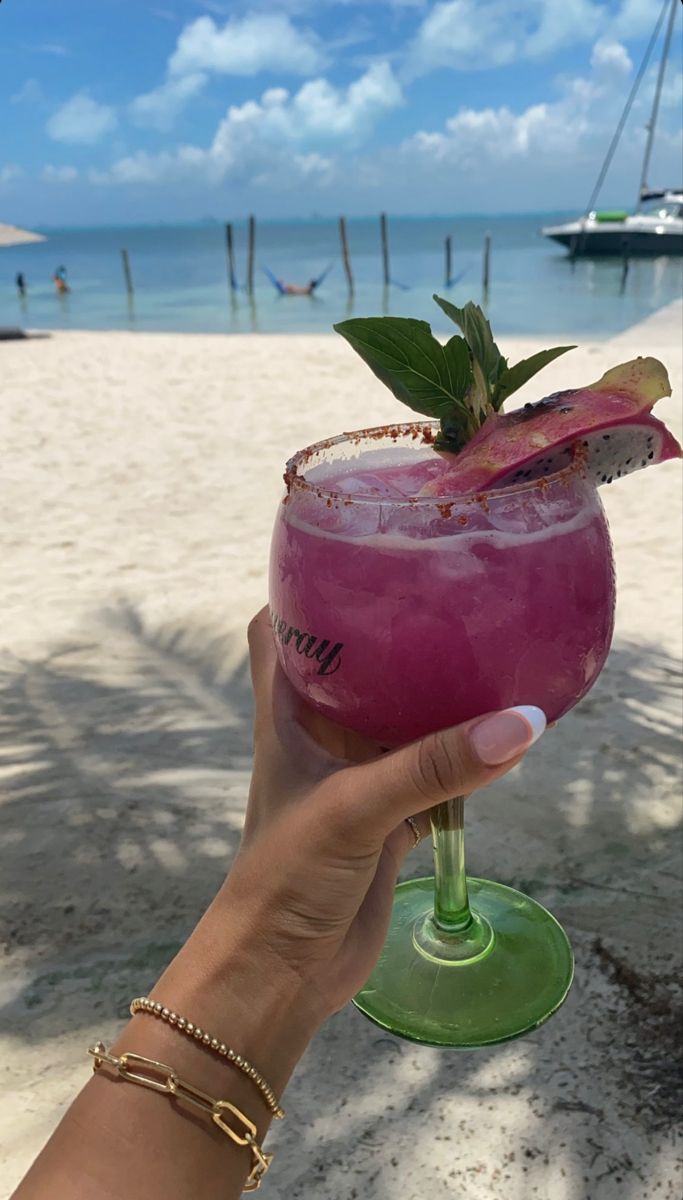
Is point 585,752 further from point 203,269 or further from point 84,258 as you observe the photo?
point 84,258

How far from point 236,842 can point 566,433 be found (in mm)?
1448

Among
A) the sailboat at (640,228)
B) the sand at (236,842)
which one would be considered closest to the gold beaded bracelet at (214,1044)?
the sand at (236,842)

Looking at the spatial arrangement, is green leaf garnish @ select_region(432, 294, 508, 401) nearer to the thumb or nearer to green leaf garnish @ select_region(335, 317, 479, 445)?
green leaf garnish @ select_region(335, 317, 479, 445)

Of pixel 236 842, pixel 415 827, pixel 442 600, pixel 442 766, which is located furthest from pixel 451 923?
pixel 442 600

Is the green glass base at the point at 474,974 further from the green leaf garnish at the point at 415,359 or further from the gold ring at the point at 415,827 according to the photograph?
the green leaf garnish at the point at 415,359

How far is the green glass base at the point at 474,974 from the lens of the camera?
162cm

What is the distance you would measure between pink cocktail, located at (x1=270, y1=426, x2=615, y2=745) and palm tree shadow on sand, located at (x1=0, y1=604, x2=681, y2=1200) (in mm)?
677

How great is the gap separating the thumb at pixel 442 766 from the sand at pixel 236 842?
2.06 ft

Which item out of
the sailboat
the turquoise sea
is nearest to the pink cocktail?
the turquoise sea

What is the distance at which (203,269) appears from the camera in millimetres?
52375

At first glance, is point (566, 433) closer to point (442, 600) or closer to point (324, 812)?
point (442, 600)

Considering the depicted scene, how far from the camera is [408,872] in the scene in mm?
2109

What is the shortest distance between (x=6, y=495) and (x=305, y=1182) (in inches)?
195

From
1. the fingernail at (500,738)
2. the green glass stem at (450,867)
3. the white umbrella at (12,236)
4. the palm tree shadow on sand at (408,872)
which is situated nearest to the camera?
the fingernail at (500,738)
